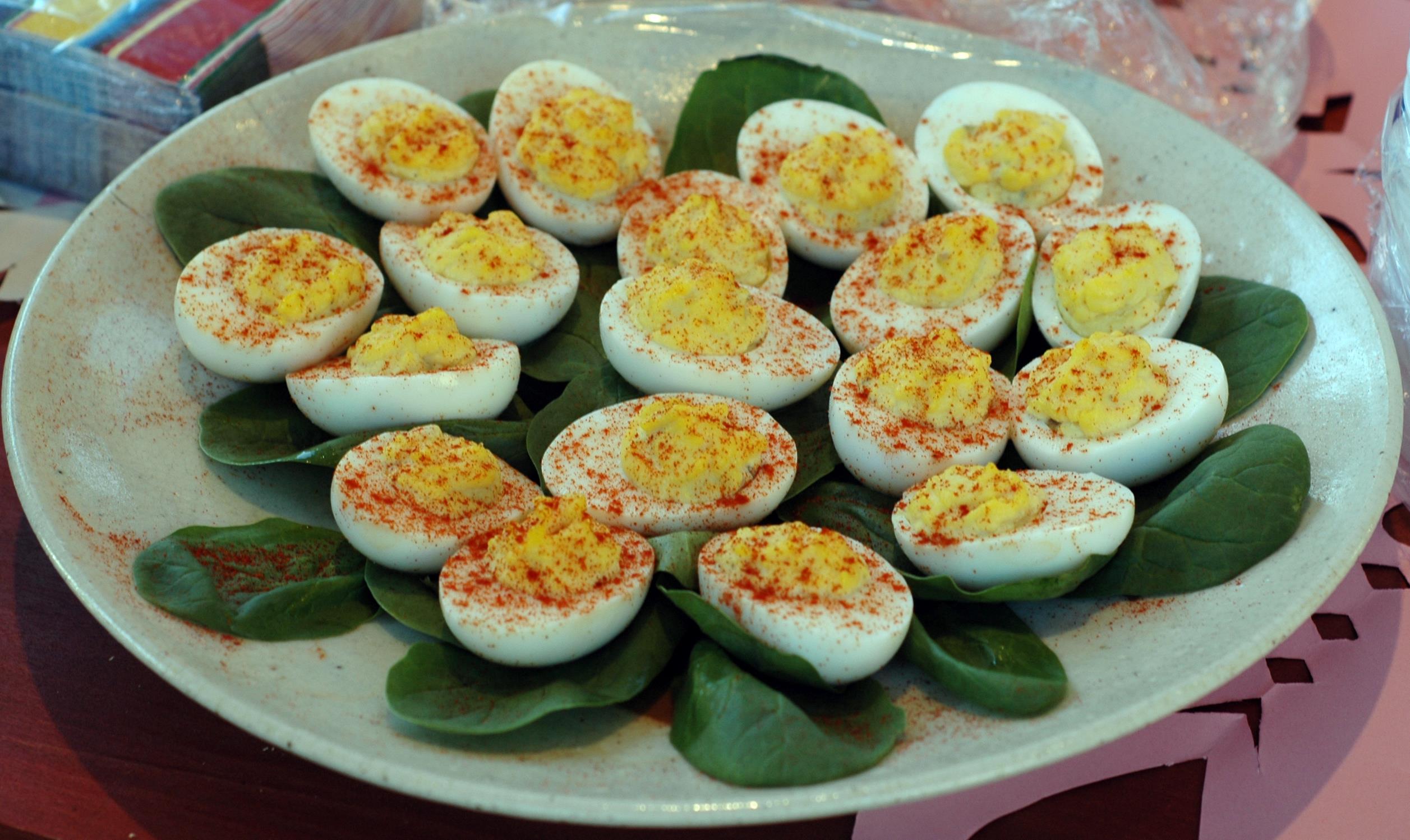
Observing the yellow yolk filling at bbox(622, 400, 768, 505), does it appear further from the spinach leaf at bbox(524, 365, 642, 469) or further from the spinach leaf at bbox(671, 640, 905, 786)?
the spinach leaf at bbox(671, 640, 905, 786)

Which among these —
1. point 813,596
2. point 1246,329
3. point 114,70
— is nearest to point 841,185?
point 1246,329

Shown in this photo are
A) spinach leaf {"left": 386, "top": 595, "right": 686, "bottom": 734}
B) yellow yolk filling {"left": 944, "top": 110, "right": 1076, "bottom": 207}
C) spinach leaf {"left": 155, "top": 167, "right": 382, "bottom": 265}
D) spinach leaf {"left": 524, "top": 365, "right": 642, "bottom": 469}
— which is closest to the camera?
spinach leaf {"left": 386, "top": 595, "right": 686, "bottom": 734}

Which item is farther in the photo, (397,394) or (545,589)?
(397,394)

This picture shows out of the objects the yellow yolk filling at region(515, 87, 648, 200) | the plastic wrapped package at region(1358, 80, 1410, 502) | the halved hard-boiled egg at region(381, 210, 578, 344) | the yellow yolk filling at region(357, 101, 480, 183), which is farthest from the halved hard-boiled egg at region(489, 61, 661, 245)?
the plastic wrapped package at region(1358, 80, 1410, 502)

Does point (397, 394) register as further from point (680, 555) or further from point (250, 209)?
A: point (250, 209)

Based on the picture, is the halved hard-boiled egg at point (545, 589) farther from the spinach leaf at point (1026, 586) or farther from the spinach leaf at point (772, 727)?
the spinach leaf at point (1026, 586)

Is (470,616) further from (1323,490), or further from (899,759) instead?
(1323,490)
